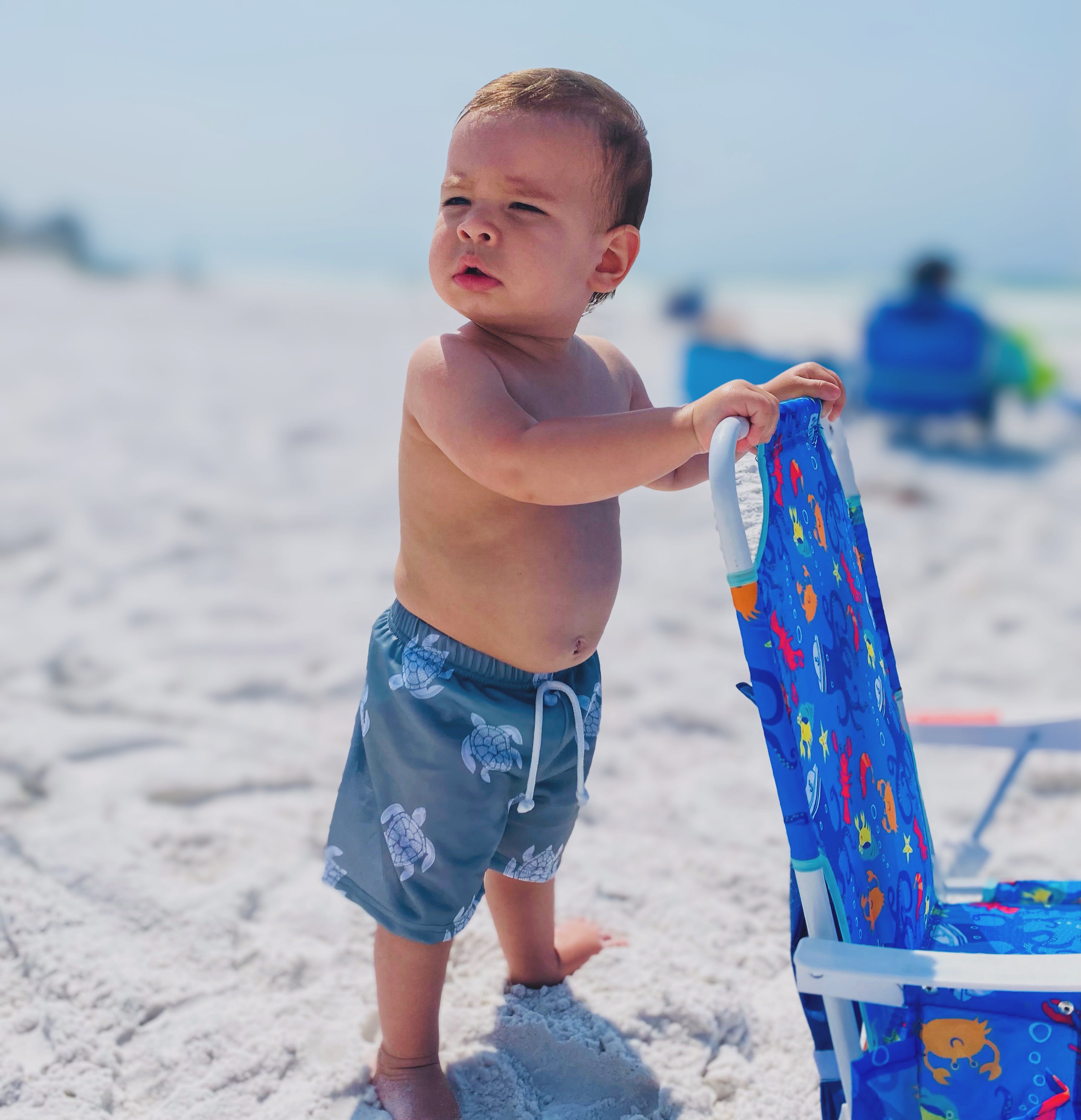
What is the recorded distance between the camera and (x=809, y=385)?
1.43 m

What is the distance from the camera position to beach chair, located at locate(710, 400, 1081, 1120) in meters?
1.17

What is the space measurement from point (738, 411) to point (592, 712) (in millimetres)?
566

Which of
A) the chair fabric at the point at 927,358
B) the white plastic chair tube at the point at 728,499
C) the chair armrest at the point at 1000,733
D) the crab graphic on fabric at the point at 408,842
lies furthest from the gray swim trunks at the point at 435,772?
the chair fabric at the point at 927,358

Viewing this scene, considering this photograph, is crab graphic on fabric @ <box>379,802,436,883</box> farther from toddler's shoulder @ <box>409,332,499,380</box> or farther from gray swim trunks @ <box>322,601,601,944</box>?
toddler's shoulder @ <box>409,332,499,380</box>

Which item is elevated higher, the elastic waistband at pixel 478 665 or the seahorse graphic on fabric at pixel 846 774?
the elastic waistband at pixel 478 665

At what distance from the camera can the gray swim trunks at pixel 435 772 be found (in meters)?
1.46

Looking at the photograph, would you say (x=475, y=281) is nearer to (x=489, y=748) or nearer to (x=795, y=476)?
(x=795, y=476)

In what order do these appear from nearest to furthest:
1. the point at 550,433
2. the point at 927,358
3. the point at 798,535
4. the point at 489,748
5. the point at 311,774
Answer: the point at 550,433
the point at 798,535
the point at 489,748
the point at 311,774
the point at 927,358

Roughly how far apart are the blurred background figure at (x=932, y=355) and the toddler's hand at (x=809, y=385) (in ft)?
16.4

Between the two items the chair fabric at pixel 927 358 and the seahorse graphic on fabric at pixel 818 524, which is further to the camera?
the chair fabric at pixel 927 358

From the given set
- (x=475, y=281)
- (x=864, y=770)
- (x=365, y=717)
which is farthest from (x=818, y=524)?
(x=365, y=717)

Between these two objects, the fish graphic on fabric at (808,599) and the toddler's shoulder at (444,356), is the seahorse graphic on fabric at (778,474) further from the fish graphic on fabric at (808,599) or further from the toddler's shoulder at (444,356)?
the toddler's shoulder at (444,356)

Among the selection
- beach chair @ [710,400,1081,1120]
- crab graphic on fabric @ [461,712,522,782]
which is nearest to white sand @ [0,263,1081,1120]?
beach chair @ [710,400,1081,1120]

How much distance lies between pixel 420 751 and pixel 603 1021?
55 centimetres
